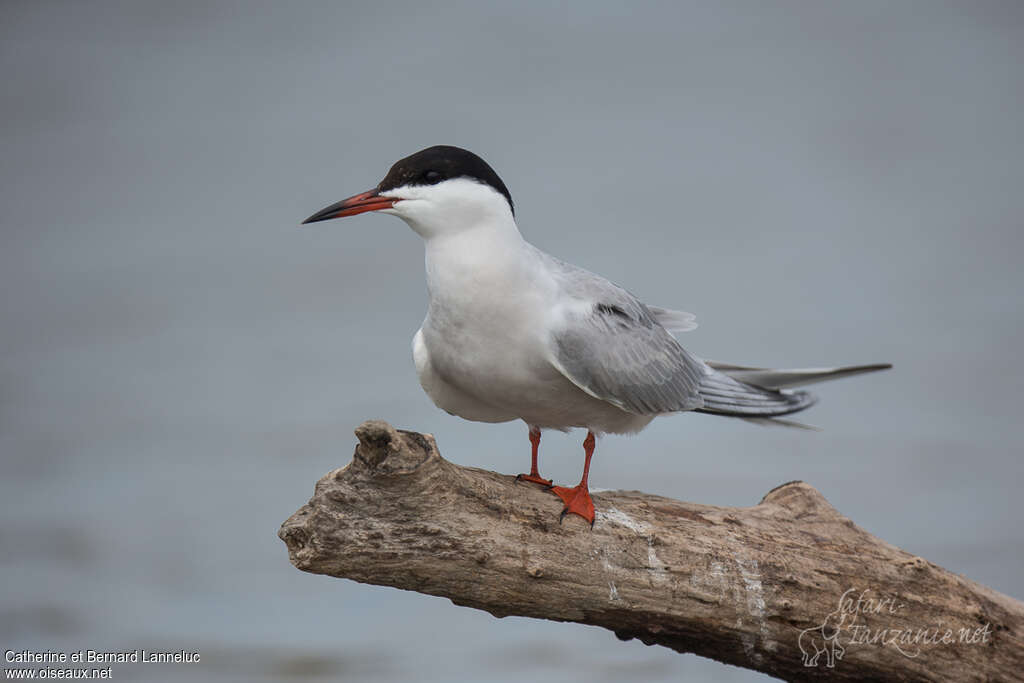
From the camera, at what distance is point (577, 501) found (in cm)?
328

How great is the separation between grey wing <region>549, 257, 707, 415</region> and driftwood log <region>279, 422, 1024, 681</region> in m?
0.35

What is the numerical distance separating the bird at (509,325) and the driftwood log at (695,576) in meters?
0.20

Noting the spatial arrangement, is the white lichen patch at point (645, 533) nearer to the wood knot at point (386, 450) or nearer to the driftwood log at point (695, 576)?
the driftwood log at point (695, 576)

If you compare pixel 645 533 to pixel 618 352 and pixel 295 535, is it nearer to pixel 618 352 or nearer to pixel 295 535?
pixel 618 352

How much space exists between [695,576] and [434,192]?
55.3 inches

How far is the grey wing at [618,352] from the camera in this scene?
337cm

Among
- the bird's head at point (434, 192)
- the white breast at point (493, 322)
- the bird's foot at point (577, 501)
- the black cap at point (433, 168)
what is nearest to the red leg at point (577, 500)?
the bird's foot at point (577, 501)

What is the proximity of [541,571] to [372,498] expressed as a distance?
1.86 feet

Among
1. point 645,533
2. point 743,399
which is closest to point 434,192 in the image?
point 645,533

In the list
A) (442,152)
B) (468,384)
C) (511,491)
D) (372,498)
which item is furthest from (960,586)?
(442,152)

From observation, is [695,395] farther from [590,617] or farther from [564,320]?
[590,617]

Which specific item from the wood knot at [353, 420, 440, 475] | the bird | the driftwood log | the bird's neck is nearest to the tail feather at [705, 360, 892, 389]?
the bird

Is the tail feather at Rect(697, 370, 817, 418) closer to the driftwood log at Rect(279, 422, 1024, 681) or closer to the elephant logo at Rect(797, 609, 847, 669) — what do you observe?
the driftwood log at Rect(279, 422, 1024, 681)

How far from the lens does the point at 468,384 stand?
3410mm
